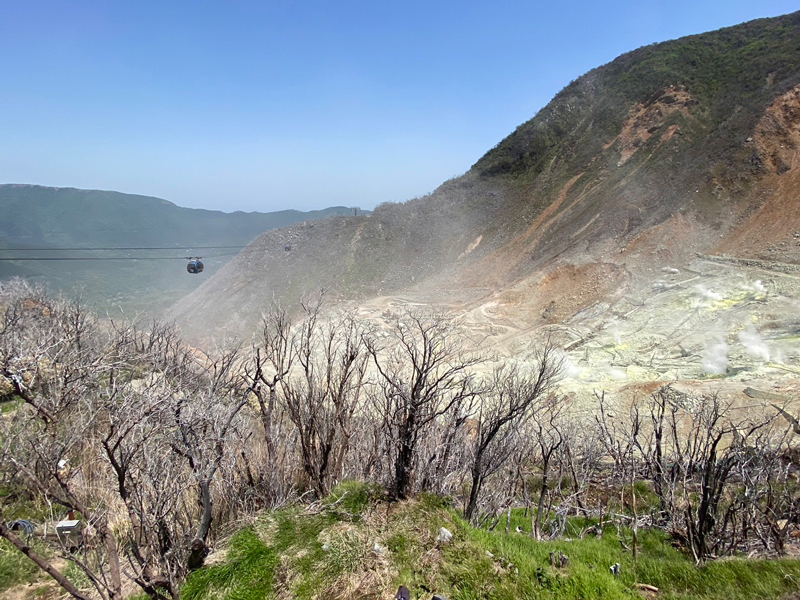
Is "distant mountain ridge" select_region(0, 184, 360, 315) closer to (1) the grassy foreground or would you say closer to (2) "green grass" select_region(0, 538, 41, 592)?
(2) "green grass" select_region(0, 538, 41, 592)

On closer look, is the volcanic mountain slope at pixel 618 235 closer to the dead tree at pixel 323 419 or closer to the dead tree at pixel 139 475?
the dead tree at pixel 323 419

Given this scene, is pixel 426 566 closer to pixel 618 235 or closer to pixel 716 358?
pixel 716 358

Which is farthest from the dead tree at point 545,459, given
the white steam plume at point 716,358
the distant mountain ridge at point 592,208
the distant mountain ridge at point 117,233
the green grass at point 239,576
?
the distant mountain ridge at point 117,233

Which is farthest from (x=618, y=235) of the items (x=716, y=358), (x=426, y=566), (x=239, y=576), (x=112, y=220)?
(x=112, y=220)

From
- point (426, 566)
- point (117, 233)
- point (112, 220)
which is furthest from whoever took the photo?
point (112, 220)

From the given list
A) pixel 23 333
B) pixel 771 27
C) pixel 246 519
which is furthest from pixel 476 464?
pixel 771 27

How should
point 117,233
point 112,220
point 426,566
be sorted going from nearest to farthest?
point 426,566, point 117,233, point 112,220
